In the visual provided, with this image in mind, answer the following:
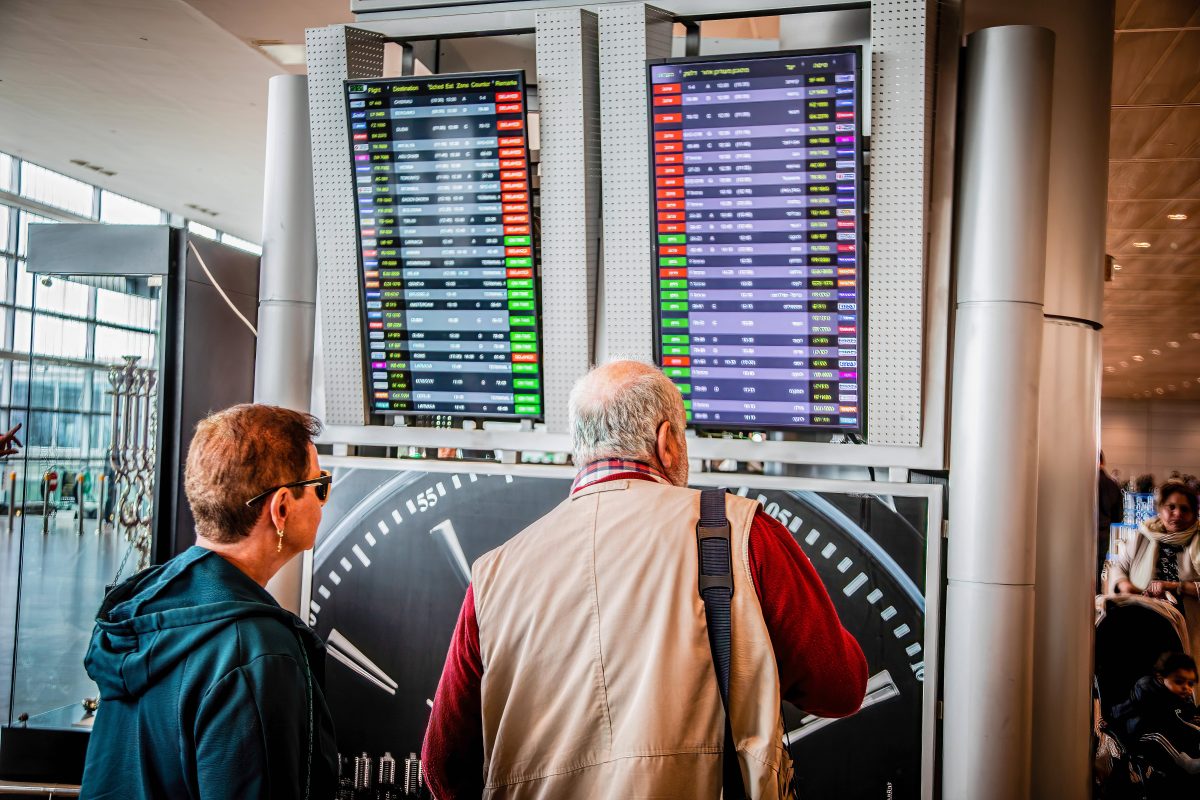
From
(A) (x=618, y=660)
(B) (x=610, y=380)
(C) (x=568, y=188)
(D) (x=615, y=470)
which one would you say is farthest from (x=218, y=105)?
(A) (x=618, y=660)

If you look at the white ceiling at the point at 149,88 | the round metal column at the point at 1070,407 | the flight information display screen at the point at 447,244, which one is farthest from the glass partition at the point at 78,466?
the white ceiling at the point at 149,88

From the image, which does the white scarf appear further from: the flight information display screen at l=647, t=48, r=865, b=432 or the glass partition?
the glass partition

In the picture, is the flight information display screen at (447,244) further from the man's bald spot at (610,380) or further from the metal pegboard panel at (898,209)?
the man's bald spot at (610,380)

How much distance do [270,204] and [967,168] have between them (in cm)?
267

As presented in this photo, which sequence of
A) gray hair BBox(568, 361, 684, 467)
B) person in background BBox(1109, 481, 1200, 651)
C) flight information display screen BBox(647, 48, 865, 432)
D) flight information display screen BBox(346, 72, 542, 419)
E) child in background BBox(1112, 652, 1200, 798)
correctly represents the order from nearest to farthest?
1. gray hair BBox(568, 361, 684, 467)
2. flight information display screen BBox(647, 48, 865, 432)
3. flight information display screen BBox(346, 72, 542, 419)
4. child in background BBox(1112, 652, 1200, 798)
5. person in background BBox(1109, 481, 1200, 651)

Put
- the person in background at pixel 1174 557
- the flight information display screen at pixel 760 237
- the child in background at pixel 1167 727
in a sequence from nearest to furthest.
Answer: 1. the flight information display screen at pixel 760 237
2. the child in background at pixel 1167 727
3. the person in background at pixel 1174 557

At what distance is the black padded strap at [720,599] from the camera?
5.76 ft

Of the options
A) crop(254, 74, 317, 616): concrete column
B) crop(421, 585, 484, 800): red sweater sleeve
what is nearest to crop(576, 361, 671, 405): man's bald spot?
crop(421, 585, 484, 800): red sweater sleeve

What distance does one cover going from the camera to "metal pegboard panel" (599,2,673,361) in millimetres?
3352

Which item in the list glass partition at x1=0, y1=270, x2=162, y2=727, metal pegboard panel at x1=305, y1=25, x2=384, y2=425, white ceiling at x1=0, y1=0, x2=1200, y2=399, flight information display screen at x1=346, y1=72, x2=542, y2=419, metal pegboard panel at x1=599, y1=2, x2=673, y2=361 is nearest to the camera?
metal pegboard panel at x1=599, y1=2, x2=673, y2=361

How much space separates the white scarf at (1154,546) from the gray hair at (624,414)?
194 inches

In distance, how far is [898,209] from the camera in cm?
312

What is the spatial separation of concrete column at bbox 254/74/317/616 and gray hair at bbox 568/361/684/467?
2.17 meters

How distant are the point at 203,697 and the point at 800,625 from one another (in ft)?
3.64
